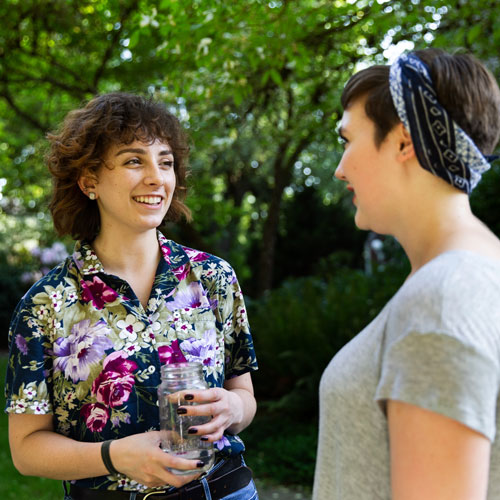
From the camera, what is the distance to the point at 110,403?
2.07 m

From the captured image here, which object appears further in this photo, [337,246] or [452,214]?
[337,246]

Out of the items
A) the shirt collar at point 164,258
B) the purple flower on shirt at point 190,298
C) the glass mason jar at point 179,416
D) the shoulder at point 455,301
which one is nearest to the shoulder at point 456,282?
the shoulder at point 455,301

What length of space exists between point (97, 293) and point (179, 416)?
2.04 ft

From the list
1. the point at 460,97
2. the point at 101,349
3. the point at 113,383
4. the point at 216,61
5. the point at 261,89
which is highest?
the point at 261,89

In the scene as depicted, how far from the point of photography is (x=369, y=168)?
143cm

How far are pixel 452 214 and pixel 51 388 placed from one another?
1.44m

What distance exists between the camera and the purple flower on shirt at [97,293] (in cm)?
220

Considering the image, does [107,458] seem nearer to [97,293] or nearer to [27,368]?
[27,368]

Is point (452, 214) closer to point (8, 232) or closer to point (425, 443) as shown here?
point (425, 443)

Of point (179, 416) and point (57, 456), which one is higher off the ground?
point (179, 416)

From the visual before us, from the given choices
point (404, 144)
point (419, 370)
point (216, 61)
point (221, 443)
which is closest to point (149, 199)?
point (221, 443)

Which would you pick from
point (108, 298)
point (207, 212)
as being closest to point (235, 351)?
point (108, 298)

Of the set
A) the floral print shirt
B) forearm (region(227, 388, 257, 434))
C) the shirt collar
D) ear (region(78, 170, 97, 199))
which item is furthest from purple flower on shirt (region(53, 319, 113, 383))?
ear (region(78, 170, 97, 199))

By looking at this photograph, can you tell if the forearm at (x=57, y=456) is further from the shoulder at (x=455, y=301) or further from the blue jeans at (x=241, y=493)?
the shoulder at (x=455, y=301)
